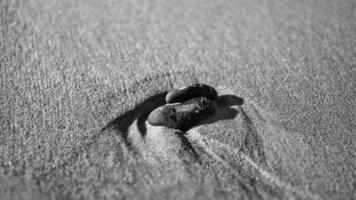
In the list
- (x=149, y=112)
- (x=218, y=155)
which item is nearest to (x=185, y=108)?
(x=149, y=112)

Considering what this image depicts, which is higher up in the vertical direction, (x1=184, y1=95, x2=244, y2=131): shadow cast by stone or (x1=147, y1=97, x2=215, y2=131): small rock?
(x1=147, y1=97, x2=215, y2=131): small rock

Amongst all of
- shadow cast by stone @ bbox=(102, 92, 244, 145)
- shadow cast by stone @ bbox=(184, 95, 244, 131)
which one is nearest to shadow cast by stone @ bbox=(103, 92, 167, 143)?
shadow cast by stone @ bbox=(102, 92, 244, 145)

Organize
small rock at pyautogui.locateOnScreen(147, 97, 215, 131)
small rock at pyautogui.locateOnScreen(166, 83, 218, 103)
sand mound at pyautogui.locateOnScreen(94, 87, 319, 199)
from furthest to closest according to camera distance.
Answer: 1. small rock at pyautogui.locateOnScreen(166, 83, 218, 103)
2. small rock at pyautogui.locateOnScreen(147, 97, 215, 131)
3. sand mound at pyautogui.locateOnScreen(94, 87, 319, 199)

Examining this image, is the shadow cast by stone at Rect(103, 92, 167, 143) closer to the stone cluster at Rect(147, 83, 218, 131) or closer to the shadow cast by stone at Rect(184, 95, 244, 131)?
the stone cluster at Rect(147, 83, 218, 131)

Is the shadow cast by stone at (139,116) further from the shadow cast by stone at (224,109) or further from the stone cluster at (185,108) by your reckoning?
the shadow cast by stone at (224,109)

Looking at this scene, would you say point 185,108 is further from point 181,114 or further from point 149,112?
point 149,112

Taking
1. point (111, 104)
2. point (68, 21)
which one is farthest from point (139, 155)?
point (68, 21)
